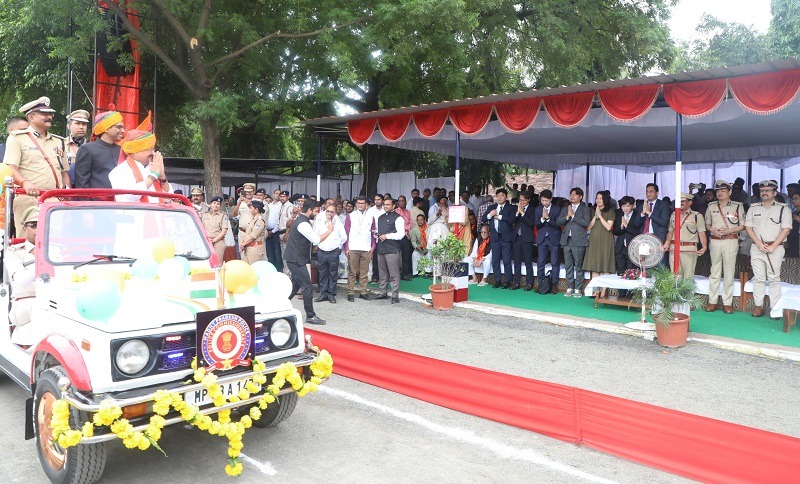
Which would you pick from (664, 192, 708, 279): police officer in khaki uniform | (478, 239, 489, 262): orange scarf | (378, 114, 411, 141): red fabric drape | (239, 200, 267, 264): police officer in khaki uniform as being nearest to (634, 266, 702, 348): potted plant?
(664, 192, 708, 279): police officer in khaki uniform

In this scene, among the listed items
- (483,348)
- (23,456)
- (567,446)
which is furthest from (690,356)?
(23,456)

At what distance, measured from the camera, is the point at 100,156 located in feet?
19.3

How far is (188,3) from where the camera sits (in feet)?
52.2

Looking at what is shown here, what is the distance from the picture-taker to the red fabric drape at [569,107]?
9.48 meters

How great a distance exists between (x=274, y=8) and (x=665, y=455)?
54.2 ft

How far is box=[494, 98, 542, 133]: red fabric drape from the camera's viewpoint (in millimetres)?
10172

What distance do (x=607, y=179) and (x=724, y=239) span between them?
9311mm

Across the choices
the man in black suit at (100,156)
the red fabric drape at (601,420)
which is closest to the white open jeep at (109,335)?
the man in black suit at (100,156)

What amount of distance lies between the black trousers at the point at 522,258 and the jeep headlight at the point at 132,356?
31.6 feet

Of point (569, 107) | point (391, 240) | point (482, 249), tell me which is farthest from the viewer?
point (482, 249)

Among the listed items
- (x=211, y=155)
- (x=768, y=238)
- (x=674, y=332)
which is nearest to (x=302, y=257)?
(x=674, y=332)

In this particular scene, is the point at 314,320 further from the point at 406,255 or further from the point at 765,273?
the point at 765,273

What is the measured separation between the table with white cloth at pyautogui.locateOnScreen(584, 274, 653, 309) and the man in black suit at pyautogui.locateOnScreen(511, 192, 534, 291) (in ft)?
6.29

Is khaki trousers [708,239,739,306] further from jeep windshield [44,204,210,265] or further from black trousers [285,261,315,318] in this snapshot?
jeep windshield [44,204,210,265]
